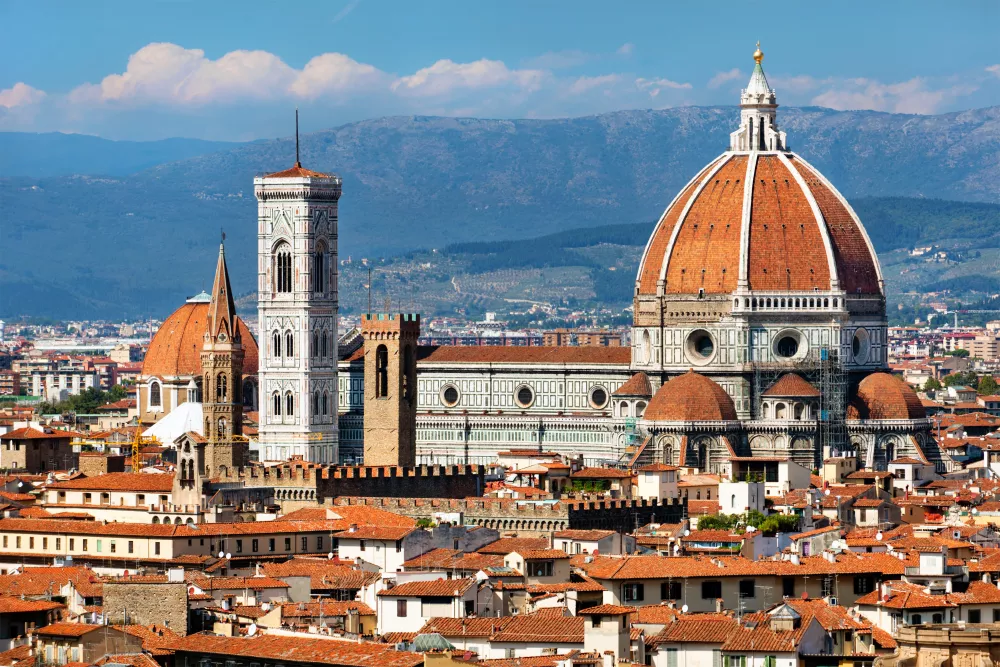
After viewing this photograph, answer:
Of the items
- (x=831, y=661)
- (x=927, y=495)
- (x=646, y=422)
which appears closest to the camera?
(x=831, y=661)

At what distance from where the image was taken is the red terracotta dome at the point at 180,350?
159 meters

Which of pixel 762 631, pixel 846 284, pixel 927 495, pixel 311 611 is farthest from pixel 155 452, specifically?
pixel 762 631

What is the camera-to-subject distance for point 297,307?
131250mm

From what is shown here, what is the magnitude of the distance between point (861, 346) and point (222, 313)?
28.8 m

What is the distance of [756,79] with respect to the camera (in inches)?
5300

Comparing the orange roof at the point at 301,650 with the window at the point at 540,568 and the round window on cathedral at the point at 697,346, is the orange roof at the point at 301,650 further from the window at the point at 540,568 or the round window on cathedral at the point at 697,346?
the round window on cathedral at the point at 697,346

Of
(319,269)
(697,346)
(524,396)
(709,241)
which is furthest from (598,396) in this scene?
(319,269)

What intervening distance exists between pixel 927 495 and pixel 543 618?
4227 centimetres

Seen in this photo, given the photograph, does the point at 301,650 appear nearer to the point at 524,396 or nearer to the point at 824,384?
the point at 824,384

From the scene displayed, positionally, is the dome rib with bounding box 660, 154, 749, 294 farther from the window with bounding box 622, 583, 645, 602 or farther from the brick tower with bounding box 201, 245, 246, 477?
the window with bounding box 622, 583, 645, 602

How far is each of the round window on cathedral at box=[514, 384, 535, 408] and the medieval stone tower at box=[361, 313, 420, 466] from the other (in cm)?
1546

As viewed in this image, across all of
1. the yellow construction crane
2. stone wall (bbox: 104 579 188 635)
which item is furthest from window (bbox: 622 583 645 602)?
A: the yellow construction crane

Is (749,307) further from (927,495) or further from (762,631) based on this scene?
(762,631)

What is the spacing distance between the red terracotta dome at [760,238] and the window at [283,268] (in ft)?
49.7
